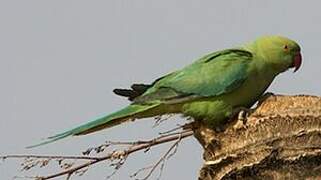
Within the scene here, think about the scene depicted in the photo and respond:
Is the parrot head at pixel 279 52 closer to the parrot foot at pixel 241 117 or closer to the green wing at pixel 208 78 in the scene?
the green wing at pixel 208 78

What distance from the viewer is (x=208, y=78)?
15.2 ft

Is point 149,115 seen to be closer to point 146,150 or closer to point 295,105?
point 146,150

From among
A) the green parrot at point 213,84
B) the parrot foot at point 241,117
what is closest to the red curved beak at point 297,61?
the green parrot at point 213,84

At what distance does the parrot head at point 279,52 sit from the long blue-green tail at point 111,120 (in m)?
0.82

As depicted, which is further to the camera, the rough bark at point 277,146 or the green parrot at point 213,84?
the green parrot at point 213,84

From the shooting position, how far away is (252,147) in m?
3.20

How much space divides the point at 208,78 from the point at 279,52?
1.81ft

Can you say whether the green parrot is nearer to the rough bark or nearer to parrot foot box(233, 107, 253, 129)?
parrot foot box(233, 107, 253, 129)

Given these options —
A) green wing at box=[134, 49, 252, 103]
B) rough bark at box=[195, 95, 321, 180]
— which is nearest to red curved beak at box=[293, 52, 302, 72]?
green wing at box=[134, 49, 252, 103]

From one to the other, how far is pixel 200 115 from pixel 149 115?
1.82 feet

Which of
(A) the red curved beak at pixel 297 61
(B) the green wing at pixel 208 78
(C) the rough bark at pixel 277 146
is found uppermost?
(B) the green wing at pixel 208 78

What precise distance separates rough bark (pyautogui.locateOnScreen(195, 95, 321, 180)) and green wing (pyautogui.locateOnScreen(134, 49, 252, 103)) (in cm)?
117

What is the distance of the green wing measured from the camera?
4555 millimetres

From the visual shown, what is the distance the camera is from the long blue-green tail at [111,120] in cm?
449
